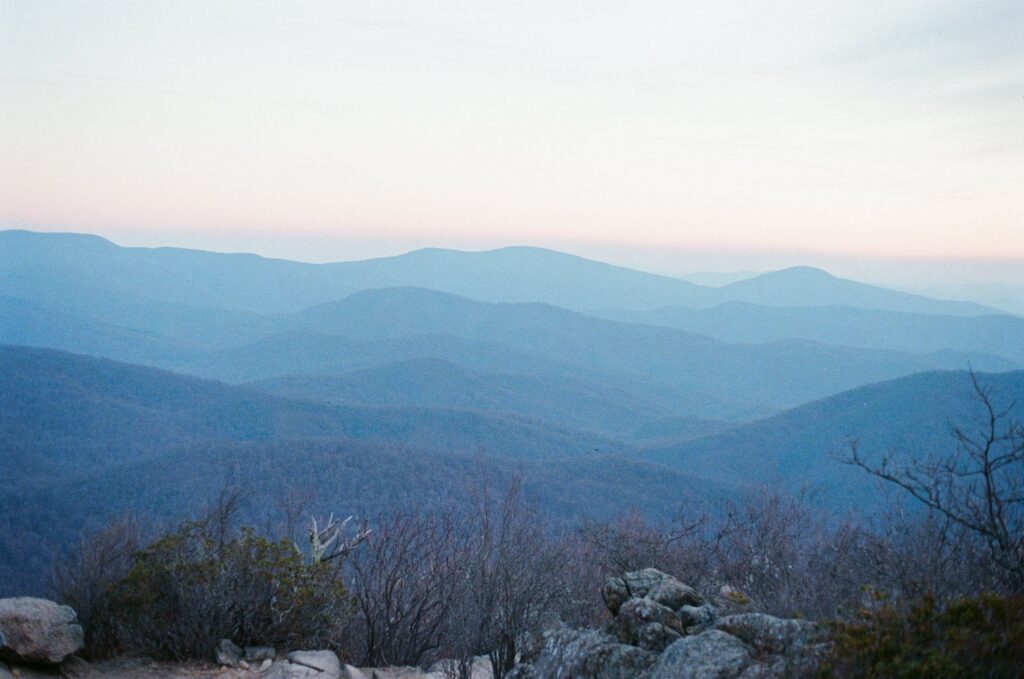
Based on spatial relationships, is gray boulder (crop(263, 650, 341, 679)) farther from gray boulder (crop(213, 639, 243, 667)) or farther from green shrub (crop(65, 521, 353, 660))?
green shrub (crop(65, 521, 353, 660))

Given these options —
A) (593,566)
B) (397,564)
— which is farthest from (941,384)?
(397,564)

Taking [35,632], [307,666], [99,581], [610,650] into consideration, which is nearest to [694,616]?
[610,650]

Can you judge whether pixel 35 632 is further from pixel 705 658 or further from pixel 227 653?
pixel 705 658

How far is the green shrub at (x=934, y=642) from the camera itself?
4.39 metres

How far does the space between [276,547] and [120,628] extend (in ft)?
7.41

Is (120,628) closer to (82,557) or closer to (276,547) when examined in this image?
(82,557)

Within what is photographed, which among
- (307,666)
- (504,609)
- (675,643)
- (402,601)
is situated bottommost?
(402,601)

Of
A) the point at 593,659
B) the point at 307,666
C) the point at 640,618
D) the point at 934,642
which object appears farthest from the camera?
the point at 307,666

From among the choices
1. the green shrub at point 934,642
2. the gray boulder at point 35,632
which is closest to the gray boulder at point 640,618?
the green shrub at point 934,642

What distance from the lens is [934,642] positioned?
15.5 feet

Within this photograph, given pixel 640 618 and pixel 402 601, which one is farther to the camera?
pixel 402 601

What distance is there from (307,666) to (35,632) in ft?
10.1

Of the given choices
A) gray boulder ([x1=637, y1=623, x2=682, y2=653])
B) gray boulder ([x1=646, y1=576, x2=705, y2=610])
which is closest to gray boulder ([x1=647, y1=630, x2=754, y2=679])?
gray boulder ([x1=637, y1=623, x2=682, y2=653])

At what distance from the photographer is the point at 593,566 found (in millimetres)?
17672
